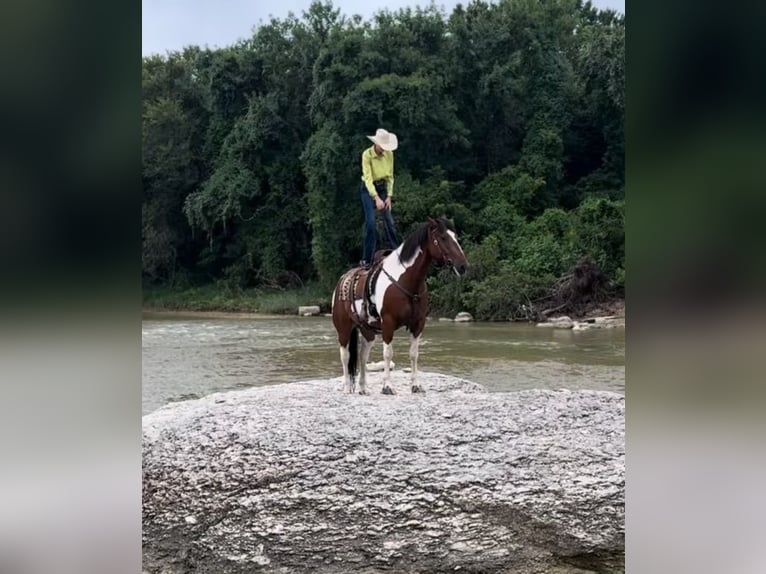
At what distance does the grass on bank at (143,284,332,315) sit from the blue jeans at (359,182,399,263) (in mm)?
489

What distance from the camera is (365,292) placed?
17.0 feet

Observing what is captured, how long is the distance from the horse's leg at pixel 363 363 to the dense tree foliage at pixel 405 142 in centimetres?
56

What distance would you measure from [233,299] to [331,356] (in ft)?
3.26

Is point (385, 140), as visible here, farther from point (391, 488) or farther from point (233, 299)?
point (391, 488)

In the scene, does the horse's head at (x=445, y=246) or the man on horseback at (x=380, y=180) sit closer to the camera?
the horse's head at (x=445, y=246)

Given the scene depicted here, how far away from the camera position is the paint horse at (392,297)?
5.00 m

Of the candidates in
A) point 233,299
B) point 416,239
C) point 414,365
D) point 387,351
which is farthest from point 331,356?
point 416,239

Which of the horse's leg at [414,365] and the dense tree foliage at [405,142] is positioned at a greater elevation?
the dense tree foliage at [405,142]

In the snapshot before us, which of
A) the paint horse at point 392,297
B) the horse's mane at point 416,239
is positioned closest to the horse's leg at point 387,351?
the paint horse at point 392,297

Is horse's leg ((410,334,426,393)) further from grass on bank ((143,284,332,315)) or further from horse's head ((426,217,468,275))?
grass on bank ((143,284,332,315))

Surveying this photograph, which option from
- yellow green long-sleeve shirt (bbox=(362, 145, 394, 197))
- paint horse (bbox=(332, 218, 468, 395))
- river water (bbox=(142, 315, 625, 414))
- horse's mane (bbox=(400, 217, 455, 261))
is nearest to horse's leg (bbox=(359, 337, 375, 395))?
paint horse (bbox=(332, 218, 468, 395))

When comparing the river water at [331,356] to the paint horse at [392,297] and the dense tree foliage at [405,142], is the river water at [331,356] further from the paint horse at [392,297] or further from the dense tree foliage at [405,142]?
the dense tree foliage at [405,142]

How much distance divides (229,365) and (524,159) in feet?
8.83
